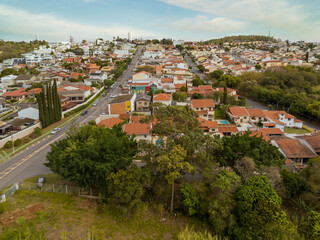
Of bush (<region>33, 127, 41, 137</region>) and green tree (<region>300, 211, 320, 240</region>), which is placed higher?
bush (<region>33, 127, 41, 137</region>)

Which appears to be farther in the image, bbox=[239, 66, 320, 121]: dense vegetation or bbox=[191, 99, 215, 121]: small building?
bbox=[239, 66, 320, 121]: dense vegetation

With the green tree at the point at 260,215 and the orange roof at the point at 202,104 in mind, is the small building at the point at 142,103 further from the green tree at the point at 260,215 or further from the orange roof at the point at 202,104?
the green tree at the point at 260,215

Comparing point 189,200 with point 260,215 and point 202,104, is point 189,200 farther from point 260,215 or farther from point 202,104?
point 202,104

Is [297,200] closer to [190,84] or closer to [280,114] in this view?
[280,114]

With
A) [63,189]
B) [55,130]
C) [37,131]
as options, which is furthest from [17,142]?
[63,189]

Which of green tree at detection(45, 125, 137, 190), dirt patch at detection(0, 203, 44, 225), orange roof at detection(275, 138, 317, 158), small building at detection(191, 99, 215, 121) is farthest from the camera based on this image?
small building at detection(191, 99, 215, 121)

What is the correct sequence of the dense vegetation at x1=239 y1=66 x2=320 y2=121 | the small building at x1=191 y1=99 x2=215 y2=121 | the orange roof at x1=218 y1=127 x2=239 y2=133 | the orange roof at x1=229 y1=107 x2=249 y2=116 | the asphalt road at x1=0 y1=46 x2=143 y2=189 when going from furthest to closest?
the dense vegetation at x1=239 y1=66 x2=320 y2=121 → the small building at x1=191 y1=99 x2=215 y2=121 → the orange roof at x1=229 y1=107 x2=249 y2=116 → the orange roof at x1=218 y1=127 x2=239 y2=133 → the asphalt road at x1=0 y1=46 x2=143 y2=189

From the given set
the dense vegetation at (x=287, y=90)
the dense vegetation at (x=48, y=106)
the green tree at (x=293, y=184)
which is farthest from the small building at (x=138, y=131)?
the dense vegetation at (x=287, y=90)

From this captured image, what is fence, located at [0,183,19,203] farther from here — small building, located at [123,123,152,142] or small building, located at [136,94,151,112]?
small building, located at [136,94,151,112]

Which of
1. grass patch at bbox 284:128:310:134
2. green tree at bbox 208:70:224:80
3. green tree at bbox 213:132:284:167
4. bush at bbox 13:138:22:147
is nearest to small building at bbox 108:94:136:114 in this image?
bush at bbox 13:138:22:147
